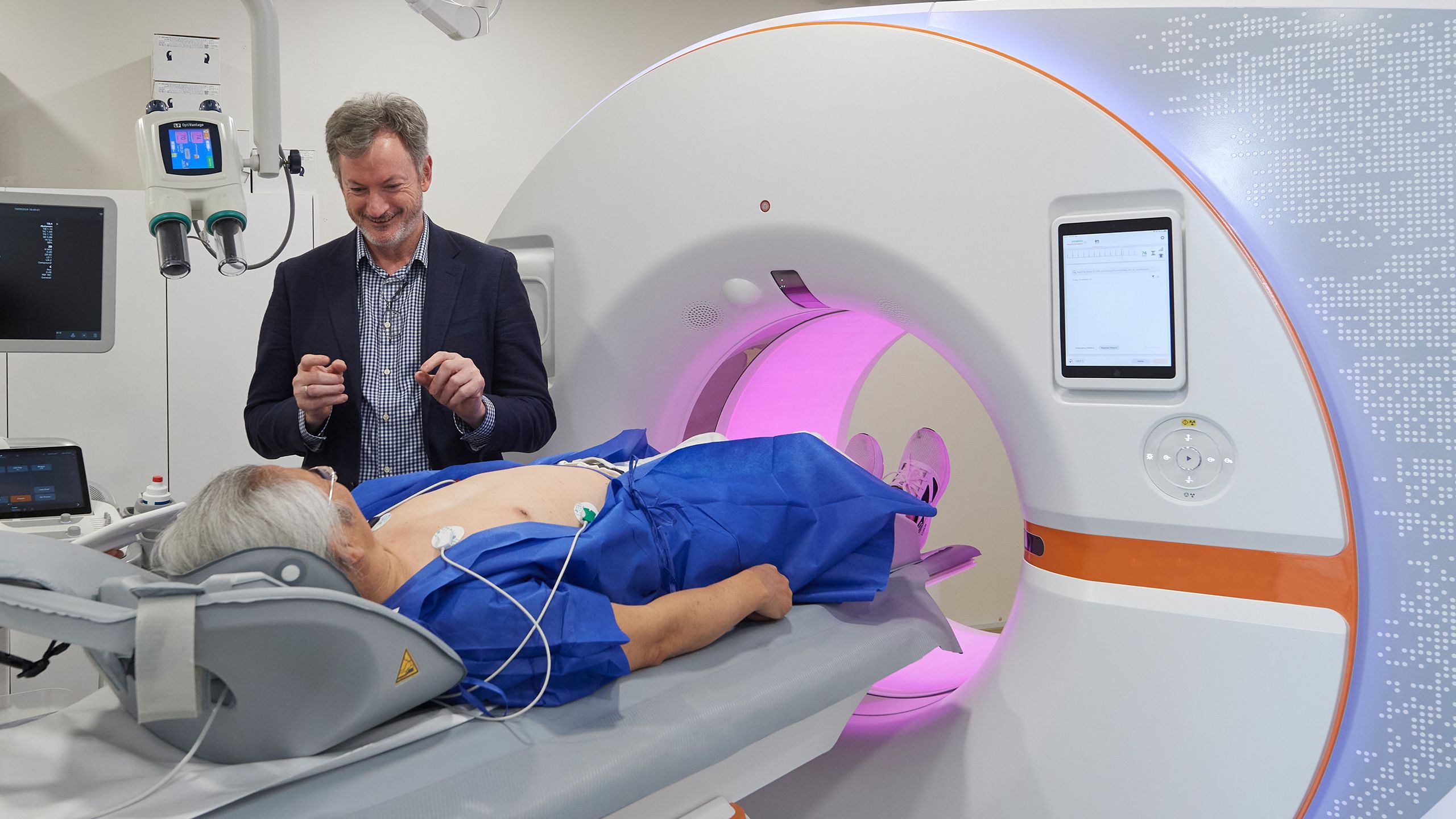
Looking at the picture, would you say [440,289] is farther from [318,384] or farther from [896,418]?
[896,418]

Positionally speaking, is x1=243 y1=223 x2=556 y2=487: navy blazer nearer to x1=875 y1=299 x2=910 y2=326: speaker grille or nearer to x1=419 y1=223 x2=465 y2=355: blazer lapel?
x1=419 y1=223 x2=465 y2=355: blazer lapel

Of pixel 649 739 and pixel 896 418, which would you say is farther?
pixel 896 418

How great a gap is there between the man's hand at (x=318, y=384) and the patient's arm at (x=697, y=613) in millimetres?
643

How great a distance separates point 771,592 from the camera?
4.48ft

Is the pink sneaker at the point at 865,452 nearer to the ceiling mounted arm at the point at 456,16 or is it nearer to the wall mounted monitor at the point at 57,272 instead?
the ceiling mounted arm at the point at 456,16

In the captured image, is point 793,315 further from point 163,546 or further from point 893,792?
point 163,546

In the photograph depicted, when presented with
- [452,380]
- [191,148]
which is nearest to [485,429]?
[452,380]

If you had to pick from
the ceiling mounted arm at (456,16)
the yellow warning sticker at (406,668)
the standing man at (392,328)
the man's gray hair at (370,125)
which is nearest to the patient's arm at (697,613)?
the yellow warning sticker at (406,668)

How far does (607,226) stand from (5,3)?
2.43 meters

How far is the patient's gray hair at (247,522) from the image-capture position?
1.02 meters

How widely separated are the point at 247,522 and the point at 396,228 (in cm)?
85

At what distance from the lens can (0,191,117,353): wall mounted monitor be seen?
184cm

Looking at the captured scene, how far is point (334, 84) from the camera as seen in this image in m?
3.26

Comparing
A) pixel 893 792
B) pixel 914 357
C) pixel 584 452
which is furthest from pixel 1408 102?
pixel 914 357
